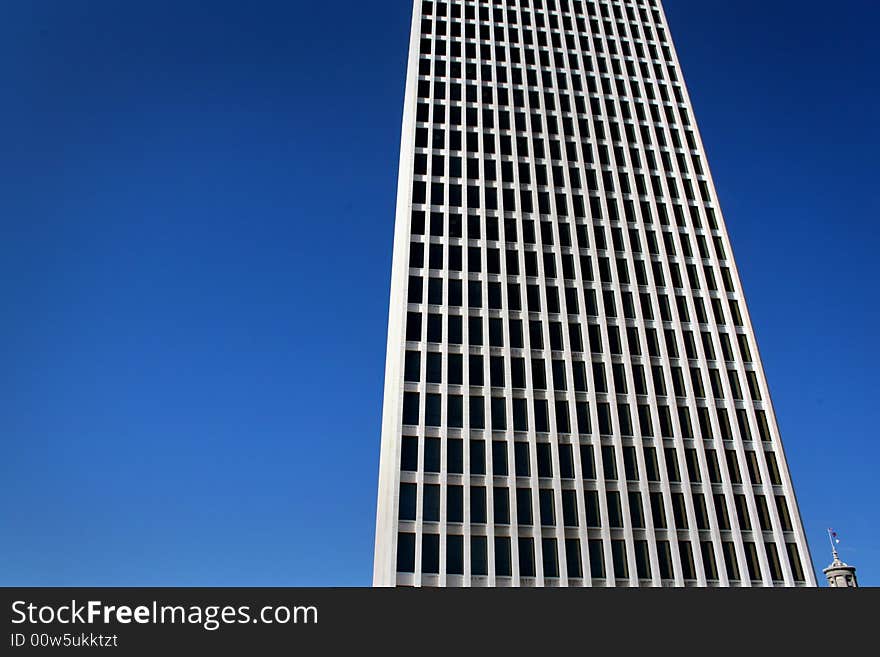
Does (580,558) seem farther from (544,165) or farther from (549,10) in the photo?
(549,10)

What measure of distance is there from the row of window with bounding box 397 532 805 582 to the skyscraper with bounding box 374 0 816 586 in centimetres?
15

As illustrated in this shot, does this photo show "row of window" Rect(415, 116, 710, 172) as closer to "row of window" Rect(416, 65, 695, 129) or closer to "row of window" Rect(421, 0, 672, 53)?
"row of window" Rect(416, 65, 695, 129)

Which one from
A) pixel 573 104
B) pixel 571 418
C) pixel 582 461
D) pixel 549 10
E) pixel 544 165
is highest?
pixel 549 10

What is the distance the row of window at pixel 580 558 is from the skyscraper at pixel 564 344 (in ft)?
0.48

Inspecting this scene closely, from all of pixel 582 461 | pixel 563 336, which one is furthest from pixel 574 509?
pixel 563 336

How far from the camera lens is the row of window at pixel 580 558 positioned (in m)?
48.2

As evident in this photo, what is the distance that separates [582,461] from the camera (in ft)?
178

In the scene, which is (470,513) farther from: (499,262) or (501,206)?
(501,206)

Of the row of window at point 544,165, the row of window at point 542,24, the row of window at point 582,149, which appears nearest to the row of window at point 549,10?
the row of window at point 542,24

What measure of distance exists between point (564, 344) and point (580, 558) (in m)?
18.7

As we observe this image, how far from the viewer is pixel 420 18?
81.1 m

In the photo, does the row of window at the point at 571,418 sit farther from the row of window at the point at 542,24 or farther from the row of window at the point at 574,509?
the row of window at the point at 542,24

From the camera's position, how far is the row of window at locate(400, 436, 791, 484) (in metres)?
52.0
